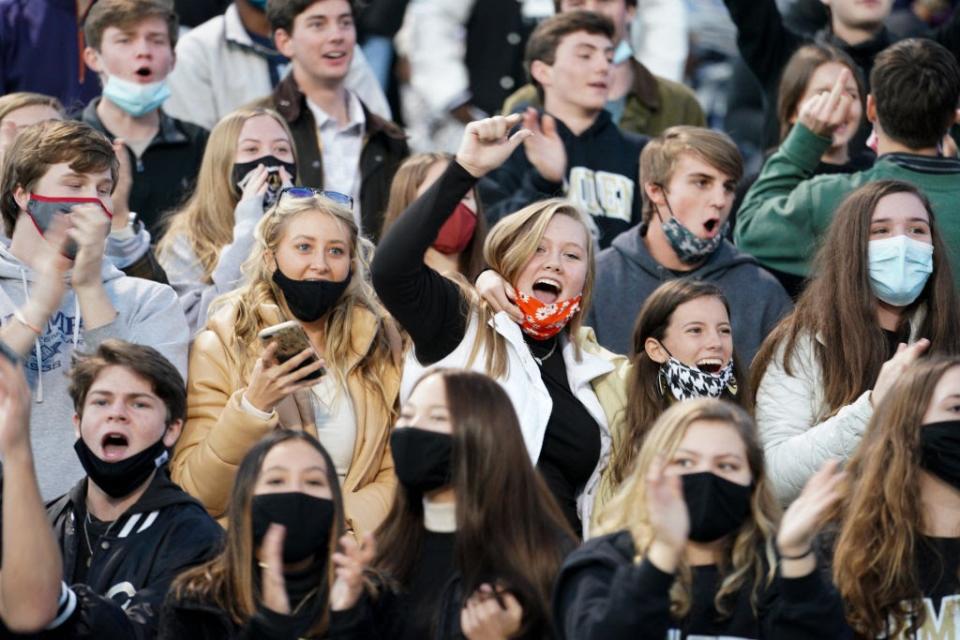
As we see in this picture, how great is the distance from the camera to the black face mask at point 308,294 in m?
7.44

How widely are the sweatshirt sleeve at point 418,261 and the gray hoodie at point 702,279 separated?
1367 millimetres

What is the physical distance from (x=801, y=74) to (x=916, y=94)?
131 centimetres

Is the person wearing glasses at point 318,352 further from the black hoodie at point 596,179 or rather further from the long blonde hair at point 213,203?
the black hoodie at point 596,179

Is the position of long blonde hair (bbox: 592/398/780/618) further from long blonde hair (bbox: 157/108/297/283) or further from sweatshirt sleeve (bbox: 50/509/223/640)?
long blonde hair (bbox: 157/108/297/283)

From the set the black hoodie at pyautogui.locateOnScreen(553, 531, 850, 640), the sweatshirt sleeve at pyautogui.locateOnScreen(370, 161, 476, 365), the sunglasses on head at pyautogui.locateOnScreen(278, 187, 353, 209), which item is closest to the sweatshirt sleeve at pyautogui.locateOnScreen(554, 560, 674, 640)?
the black hoodie at pyautogui.locateOnScreen(553, 531, 850, 640)

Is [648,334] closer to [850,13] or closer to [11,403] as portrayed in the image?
[11,403]

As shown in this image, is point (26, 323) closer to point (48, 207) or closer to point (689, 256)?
point (48, 207)

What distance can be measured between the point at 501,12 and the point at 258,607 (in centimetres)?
572

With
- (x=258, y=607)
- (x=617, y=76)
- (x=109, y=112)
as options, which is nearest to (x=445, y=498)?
(x=258, y=607)

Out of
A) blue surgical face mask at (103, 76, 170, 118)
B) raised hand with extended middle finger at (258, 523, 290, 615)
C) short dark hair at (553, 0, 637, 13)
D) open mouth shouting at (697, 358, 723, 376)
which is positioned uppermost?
short dark hair at (553, 0, 637, 13)

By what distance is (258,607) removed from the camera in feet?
19.7

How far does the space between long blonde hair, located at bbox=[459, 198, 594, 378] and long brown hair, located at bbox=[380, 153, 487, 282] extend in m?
1.17

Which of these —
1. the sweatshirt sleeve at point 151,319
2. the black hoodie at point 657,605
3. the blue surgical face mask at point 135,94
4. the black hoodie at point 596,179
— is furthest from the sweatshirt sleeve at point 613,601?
the blue surgical face mask at point 135,94

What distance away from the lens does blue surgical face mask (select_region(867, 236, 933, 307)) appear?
7.42 meters
